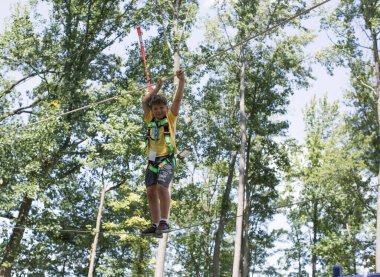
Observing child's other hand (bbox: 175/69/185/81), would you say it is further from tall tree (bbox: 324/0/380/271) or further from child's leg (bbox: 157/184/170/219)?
tall tree (bbox: 324/0/380/271)

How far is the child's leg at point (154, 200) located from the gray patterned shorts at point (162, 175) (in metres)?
0.04

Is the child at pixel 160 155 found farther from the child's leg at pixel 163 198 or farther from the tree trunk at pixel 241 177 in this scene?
the tree trunk at pixel 241 177

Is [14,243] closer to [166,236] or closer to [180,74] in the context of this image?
[166,236]

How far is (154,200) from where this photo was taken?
14.2 ft

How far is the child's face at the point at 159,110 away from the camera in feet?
14.1

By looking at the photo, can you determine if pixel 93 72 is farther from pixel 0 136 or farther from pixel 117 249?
pixel 117 249

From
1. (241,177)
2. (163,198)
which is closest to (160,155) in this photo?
(163,198)

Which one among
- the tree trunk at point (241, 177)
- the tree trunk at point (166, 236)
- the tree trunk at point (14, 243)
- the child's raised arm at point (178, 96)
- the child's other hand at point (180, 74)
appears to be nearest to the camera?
the child's other hand at point (180, 74)

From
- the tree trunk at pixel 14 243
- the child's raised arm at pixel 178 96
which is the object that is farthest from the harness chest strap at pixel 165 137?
the tree trunk at pixel 14 243

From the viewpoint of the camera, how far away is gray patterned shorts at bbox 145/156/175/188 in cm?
421

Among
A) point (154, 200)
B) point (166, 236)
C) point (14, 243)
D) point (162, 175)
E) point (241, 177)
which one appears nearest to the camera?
point (162, 175)

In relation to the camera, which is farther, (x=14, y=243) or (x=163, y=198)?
(x=14, y=243)

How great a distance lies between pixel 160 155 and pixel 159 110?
15.8 inches

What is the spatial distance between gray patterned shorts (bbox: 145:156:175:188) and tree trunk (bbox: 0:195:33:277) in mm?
9782
